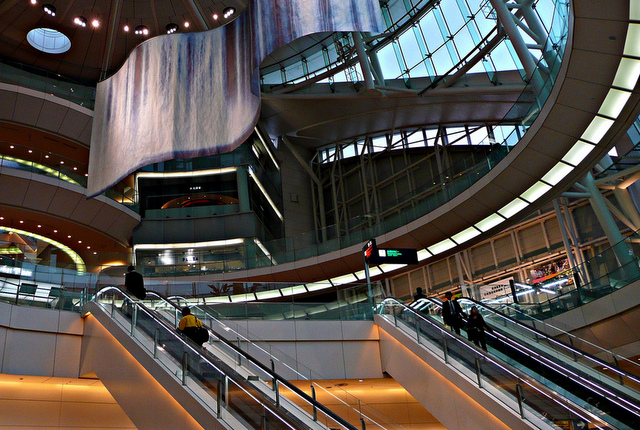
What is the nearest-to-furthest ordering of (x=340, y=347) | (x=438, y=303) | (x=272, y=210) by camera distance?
(x=438, y=303) → (x=340, y=347) → (x=272, y=210)

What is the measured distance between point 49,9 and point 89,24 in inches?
84.3

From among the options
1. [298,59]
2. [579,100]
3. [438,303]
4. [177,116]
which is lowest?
[438,303]

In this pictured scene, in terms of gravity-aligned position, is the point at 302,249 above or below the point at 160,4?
below

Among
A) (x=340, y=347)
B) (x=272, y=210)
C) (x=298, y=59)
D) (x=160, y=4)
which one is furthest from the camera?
(x=272, y=210)

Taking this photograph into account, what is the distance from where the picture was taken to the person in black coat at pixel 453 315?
12.1 meters

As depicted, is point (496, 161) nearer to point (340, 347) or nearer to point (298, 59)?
point (340, 347)

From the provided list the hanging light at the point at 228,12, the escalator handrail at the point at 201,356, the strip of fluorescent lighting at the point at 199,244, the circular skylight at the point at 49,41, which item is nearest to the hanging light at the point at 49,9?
the circular skylight at the point at 49,41

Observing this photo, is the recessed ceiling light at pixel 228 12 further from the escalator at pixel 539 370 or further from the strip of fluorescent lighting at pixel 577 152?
the escalator at pixel 539 370

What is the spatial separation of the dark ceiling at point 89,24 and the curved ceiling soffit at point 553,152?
1422 cm

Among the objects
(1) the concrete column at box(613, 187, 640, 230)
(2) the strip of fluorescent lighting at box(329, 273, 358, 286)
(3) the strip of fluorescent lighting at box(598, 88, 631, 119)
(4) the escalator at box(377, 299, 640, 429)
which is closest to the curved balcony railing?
(2) the strip of fluorescent lighting at box(329, 273, 358, 286)

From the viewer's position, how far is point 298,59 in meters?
33.4

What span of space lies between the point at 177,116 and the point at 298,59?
78.7ft

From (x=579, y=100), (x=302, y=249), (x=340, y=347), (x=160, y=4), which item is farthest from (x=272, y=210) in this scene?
(x=579, y=100)

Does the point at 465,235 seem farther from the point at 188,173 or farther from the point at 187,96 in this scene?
the point at 188,173
